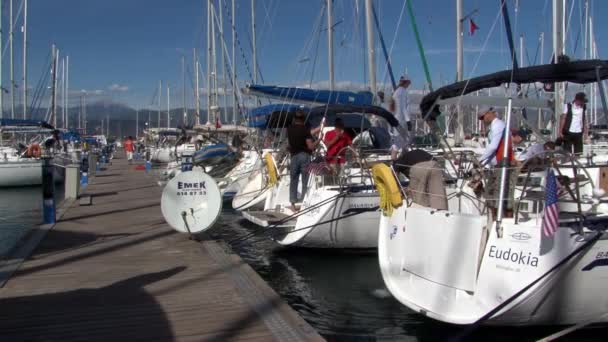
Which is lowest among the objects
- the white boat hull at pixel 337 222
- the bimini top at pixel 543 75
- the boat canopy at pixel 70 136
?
the white boat hull at pixel 337 222

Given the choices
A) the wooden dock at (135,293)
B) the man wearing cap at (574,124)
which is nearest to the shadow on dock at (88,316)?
the wooden dock at (135,293)

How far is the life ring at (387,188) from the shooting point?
711cm

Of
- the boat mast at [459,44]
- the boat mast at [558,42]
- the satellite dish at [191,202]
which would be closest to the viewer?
the satellite dish at [191,202]

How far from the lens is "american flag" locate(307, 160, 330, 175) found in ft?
34.3

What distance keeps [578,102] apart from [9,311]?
7.87m

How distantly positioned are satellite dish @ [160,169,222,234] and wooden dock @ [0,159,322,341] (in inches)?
11.9

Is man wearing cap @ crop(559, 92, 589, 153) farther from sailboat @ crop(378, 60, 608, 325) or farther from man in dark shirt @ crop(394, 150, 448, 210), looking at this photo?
man in dark shirt @ crop(394, 150, 448, 210)

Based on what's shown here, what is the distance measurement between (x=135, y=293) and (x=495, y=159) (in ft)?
14.2

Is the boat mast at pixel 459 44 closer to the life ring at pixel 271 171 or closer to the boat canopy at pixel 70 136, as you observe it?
the life ring at pixel 271 171

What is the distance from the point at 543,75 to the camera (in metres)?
7.02

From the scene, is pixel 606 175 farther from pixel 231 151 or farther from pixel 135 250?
pixel 231 151

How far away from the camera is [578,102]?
30.0 ft

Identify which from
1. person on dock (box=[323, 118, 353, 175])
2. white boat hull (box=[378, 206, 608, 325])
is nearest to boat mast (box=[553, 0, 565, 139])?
person on dock (box=[323, 118, 353, 175])

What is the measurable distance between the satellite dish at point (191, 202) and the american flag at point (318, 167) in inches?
64.1
